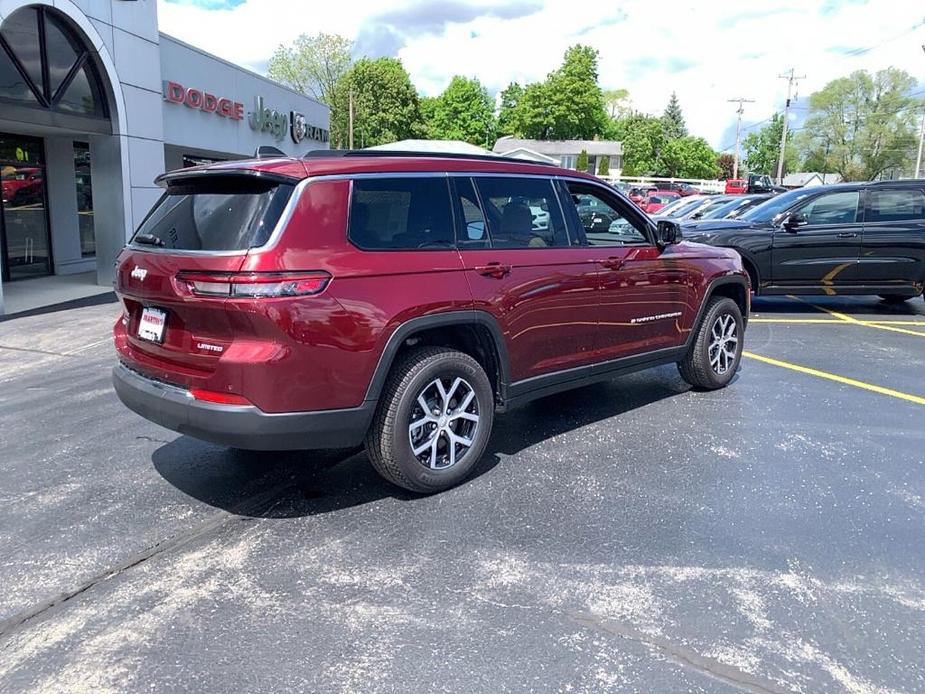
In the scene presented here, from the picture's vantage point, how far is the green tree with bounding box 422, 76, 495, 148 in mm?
86625

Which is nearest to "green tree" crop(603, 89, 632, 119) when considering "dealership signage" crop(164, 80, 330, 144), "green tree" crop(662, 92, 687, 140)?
"green tree" crop(662, 92, 687, 140)

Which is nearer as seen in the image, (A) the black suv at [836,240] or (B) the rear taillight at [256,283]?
(B) the rear taillight at [256,283]

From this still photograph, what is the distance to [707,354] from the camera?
6.03 m

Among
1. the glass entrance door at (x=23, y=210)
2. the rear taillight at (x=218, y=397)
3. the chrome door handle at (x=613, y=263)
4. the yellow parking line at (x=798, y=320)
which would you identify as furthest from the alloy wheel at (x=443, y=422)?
the glass entrance door at (x=23, y=210)

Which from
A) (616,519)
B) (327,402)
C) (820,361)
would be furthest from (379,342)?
(820,361)

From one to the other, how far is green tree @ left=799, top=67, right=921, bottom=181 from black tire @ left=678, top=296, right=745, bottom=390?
76183 mm

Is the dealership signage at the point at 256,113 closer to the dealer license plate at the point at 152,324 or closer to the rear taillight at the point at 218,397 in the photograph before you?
the dealer license plate at the point at 152,324

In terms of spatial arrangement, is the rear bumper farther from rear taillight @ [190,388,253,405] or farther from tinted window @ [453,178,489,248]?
tinted window @ [453,178,489,248]

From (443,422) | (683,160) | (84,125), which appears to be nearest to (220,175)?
(443,422)

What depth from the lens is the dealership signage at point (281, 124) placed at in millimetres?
18562

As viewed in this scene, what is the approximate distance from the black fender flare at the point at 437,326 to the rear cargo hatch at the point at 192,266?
743 mm

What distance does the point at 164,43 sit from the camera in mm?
14023

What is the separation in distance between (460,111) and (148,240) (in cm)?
8762

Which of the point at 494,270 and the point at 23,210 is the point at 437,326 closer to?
the point at 494,270
